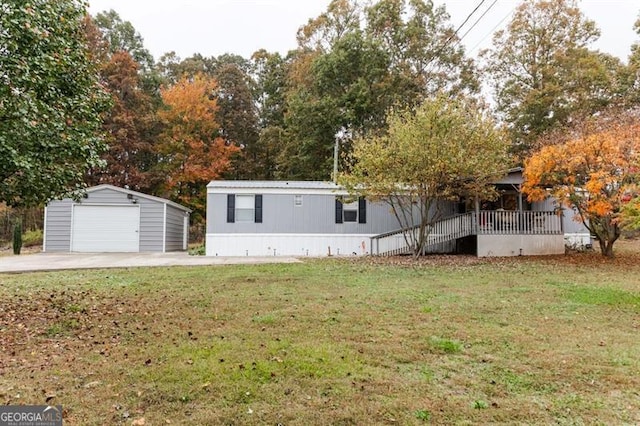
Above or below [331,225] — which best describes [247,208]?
above

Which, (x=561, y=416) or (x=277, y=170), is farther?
(x=277, y=170)

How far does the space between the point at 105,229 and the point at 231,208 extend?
5.71 m

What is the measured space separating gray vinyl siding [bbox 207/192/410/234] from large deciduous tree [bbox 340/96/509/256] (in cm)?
266

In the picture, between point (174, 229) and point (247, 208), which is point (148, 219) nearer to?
point (174, 229)

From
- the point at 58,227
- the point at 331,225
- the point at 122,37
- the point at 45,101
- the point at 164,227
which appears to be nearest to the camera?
the point at 45,101

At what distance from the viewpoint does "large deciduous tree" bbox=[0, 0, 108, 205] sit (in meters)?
4.50

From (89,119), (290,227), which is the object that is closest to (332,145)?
(290,227)

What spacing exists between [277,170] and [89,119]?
2133 cm

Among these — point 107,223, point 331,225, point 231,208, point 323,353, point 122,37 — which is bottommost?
point 323,353

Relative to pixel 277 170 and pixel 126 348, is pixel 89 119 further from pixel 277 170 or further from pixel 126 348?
pixel 277 170

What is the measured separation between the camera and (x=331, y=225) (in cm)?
1544

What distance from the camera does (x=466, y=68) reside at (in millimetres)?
23375

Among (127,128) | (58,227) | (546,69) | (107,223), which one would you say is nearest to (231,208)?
(107,223)

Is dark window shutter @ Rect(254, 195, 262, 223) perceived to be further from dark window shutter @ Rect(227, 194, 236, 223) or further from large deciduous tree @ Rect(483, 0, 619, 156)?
large deciduous tree @ Rect(483, 0, 619, 156)
